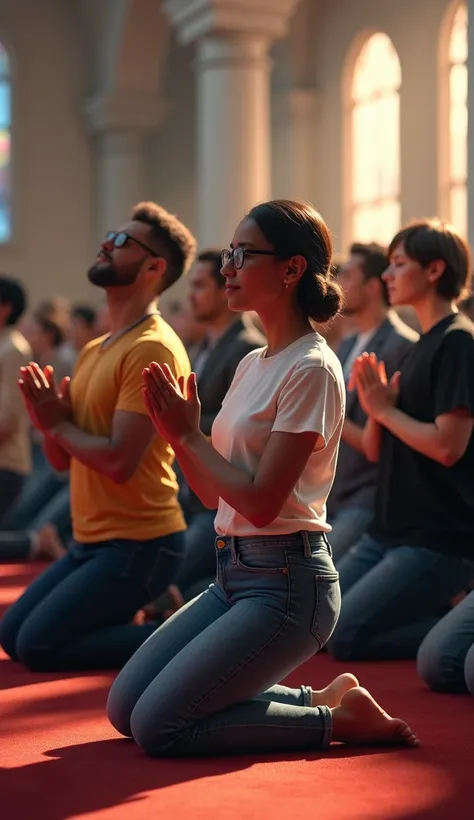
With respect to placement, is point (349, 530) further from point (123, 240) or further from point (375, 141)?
point (375, 141)

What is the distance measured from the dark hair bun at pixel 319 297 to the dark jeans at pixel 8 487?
450 centimetres

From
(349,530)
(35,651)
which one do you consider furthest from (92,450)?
(349,530)

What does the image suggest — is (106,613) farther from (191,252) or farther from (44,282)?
(44,282)

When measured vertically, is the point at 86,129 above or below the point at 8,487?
above

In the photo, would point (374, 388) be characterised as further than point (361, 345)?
No

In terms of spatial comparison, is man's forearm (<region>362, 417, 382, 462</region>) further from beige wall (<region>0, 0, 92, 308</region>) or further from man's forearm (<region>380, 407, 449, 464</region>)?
beige wall (<region>0, 0, 92, 308</region>)

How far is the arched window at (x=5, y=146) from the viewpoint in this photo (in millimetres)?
17422

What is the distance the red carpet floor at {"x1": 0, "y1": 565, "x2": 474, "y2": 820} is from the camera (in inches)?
119

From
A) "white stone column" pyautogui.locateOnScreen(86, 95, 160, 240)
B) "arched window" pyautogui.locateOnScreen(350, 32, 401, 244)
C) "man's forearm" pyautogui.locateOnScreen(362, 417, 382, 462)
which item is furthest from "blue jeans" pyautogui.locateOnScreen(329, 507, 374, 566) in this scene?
"white stone column" pyautogui.locateOnScreen(86, 95, 160, 240)

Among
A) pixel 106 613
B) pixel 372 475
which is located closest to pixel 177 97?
pixel 372 475

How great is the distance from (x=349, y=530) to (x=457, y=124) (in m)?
8.01

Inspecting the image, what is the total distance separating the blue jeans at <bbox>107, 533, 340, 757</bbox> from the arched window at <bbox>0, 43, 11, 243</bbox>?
14396mm

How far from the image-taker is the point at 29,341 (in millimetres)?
10859

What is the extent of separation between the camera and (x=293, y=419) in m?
3.31
